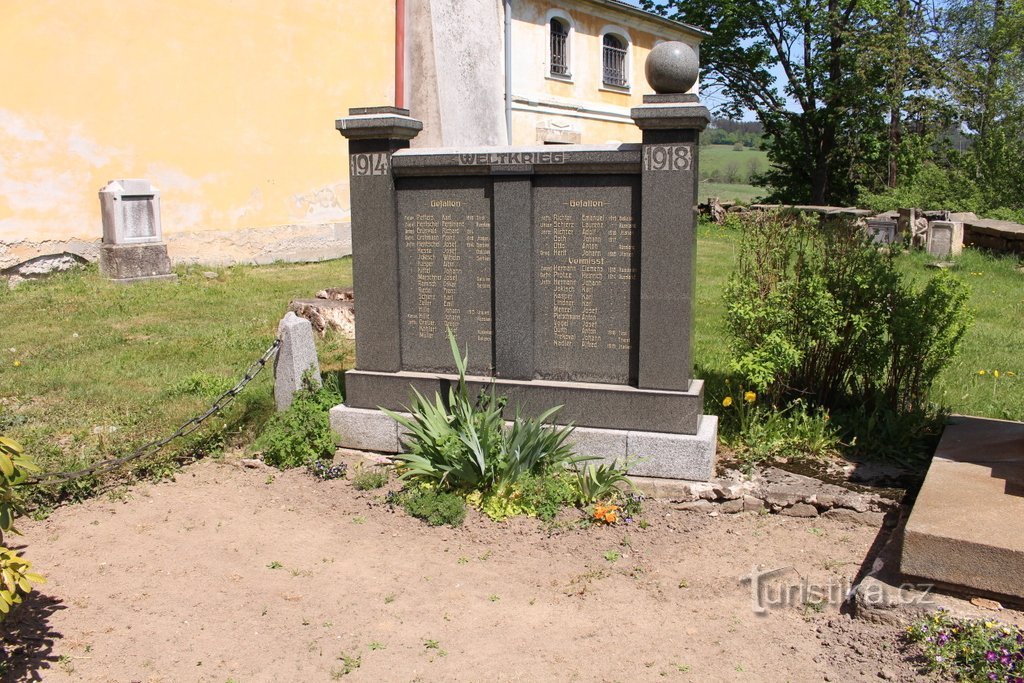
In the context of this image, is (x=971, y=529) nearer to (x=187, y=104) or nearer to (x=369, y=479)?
(x=369, y=479)

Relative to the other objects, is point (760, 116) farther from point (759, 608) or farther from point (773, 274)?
point (759, 608)

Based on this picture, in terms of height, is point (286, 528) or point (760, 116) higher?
point (760, 116)

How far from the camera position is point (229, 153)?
14.1 metres

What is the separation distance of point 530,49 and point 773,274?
13714 mm

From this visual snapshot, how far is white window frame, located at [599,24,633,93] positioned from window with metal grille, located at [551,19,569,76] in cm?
126

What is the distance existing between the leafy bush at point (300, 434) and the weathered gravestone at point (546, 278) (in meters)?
0.15

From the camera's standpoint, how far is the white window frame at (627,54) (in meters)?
20.9

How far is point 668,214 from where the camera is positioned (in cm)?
546

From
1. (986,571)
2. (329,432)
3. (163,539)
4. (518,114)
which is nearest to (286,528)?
(163,539)

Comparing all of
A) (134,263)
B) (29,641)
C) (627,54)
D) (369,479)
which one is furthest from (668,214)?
(627,54)

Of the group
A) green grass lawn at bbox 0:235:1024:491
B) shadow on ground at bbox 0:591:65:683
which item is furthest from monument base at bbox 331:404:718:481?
shadow on ground at bbox 0:591:65:683

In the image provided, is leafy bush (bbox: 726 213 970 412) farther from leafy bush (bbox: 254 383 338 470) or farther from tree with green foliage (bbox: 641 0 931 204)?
tree with green foliage (bbox: 641 0 931 204)

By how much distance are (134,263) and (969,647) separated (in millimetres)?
11442

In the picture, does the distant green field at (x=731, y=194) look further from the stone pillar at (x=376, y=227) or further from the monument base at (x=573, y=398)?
the monument base at (x=573, y=398)
